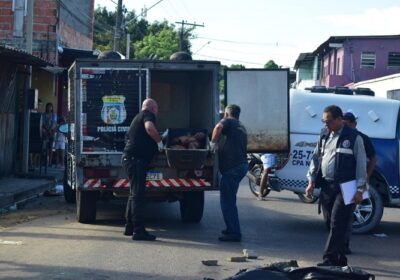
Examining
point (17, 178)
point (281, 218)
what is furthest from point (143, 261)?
point (17, 178)

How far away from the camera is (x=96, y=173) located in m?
10.9

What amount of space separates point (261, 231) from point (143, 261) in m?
3.10

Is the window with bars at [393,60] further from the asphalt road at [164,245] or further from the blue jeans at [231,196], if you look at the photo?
the blue jeans at [231,196]

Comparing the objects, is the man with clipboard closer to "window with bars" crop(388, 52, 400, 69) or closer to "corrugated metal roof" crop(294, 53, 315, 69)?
"window with bars" crop(388, 52, 400, 69)

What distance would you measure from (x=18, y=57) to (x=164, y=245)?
8253 mm

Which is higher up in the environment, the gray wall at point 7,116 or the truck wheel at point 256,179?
the gray wall at point 7,116

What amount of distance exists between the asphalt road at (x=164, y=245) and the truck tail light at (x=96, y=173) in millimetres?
829

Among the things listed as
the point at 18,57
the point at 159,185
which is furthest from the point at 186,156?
the point at 18,57

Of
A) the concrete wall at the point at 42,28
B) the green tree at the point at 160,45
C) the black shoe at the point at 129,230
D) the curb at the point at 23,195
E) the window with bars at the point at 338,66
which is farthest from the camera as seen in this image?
the green tree at the point at 160,45

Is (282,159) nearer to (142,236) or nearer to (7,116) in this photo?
(142,236)

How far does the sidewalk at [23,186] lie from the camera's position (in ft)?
46.0

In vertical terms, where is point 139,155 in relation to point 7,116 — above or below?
Result: below

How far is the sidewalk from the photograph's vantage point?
14.0 m

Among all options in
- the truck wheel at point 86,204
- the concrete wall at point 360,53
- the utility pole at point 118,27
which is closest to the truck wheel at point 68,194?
the truck wheel at point 86,204
